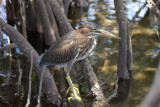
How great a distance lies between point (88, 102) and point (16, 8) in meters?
5.77

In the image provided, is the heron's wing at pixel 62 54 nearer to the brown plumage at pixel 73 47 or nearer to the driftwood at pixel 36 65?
the brown plumage at pixel 73 47

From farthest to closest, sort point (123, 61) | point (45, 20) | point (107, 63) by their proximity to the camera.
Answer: point (107, 63) < point (45, 20) < point (123, 61)

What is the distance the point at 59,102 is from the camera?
3.80m

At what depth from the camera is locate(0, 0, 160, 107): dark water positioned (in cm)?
447

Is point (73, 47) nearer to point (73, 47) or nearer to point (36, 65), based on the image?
point (73, 47)

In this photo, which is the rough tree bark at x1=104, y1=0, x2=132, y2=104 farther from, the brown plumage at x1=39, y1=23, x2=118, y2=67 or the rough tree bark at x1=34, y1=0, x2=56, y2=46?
the rough tree bark at x1=34, y1=0, x2=56, y2=46

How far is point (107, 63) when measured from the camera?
564cm

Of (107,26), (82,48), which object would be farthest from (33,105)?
(107,26)

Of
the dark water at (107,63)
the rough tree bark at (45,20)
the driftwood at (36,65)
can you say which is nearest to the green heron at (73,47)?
the driftwood at (36,65)

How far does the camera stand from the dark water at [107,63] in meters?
4.47

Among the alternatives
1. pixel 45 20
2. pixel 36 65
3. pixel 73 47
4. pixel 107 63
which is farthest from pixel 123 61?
pixel 45 20

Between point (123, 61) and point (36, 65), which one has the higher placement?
point (36, 65)

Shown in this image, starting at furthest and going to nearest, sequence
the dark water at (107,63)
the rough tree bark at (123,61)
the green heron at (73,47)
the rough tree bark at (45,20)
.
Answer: the rough tree bark at (45,20) < the dark water at (107,63) < the rough tree bark at (123,61) < the green heron at (73,47)

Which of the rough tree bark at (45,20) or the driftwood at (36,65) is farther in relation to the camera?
the rough tree bark at (45,20)
